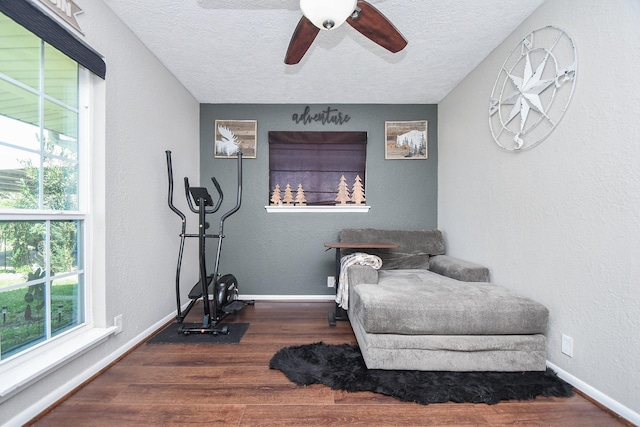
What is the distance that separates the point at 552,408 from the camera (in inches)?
59.4

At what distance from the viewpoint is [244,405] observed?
1.53 meters

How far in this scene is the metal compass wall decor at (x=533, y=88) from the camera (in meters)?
1.74

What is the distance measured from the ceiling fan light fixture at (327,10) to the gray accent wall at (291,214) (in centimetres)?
216

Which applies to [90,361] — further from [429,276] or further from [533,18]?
[533,18]

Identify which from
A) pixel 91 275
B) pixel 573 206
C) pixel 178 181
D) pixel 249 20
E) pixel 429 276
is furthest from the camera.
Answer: pixel 178 181

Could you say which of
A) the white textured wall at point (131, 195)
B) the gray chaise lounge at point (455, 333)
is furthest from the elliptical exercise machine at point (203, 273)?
the gray chaise lounge at point (455, 333)

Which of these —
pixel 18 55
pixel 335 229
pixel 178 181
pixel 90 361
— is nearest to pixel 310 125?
pixel 335 229

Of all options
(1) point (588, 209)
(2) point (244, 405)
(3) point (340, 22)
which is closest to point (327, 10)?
(3) point (340, 22)

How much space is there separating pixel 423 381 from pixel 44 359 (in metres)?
2.24

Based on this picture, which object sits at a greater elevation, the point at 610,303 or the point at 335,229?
the point at 335,229

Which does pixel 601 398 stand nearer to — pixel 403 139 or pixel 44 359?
pixel 403 139

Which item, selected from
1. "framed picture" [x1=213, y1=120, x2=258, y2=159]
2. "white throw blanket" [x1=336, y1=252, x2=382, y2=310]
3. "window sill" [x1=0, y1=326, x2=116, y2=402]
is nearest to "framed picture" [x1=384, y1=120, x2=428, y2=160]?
"white throw blanket" [x1=336, y1=252, x2=382, y2=310]

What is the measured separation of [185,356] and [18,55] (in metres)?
2.16

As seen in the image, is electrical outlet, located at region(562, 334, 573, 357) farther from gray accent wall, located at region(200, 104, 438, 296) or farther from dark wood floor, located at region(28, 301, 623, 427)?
gray accent wall, located at region(200, 104, 438, 296)
